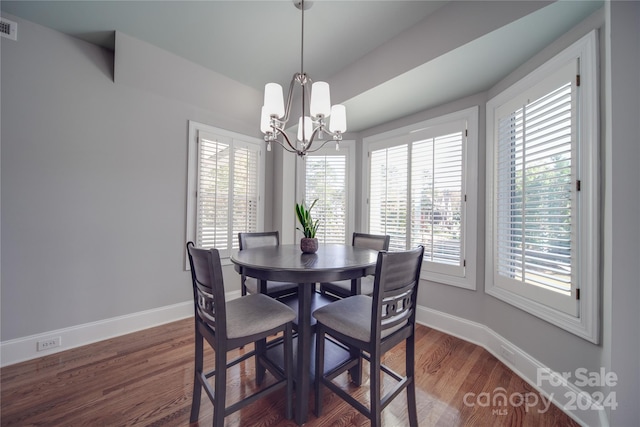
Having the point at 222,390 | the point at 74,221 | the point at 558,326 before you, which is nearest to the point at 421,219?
the point at 558,326

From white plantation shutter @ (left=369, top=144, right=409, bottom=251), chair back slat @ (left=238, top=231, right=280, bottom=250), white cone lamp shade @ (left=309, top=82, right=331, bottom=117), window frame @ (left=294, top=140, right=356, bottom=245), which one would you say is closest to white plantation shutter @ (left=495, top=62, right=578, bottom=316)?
white plantation shutter @ (left=369, top=144, right=409, bottom=251)

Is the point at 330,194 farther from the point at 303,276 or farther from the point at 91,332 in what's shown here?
the point at 91,332

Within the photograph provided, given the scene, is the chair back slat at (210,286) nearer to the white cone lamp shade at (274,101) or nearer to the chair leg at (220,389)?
the chair leg at (220,389)

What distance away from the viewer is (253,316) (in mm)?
1342

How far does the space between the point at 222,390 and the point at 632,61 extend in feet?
8.18

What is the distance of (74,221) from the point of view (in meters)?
2.19

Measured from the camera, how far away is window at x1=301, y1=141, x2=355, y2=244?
3.39 m

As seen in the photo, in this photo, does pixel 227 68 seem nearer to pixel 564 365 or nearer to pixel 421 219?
pixel 421 219

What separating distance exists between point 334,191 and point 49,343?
10.5 ft

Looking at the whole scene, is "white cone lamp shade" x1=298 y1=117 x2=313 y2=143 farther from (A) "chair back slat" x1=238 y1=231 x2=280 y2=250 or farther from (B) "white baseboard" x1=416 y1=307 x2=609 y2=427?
(B) "white baseboard" x1=416 y1=307 x2=609 y2=427

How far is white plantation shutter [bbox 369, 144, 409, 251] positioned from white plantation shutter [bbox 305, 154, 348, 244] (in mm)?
393

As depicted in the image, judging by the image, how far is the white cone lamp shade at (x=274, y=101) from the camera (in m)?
1.70

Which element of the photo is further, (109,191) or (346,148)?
(346,148)

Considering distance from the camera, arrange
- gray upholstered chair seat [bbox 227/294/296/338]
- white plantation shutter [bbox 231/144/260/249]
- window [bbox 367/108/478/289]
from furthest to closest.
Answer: white plantation shutter [bbox 231/144/260/249]
window [bbox 367/108/478/289]
gray upholstered chair seat [bbox 227/294/296/338]
